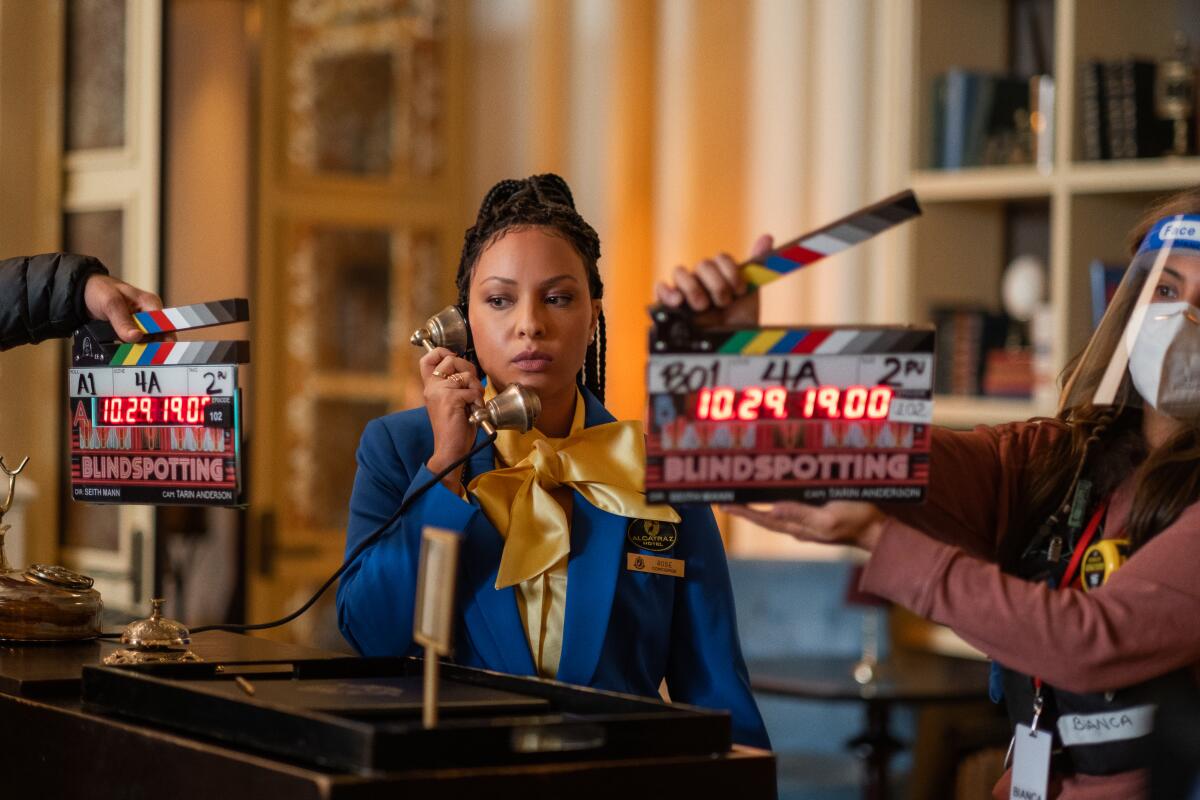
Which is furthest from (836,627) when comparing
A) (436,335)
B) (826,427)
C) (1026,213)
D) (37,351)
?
(826,427)

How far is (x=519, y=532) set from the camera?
1765 millimetres

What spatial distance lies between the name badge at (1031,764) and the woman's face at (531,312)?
67 centimetres

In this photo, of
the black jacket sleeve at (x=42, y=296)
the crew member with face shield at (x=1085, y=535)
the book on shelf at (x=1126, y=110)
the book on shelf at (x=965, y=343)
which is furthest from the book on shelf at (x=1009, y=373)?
the black jacket sleeve at (x=42, y=296)

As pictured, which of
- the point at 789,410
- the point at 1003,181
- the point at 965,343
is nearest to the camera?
the point at 789,410

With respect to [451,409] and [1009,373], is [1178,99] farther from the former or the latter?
[451,409]

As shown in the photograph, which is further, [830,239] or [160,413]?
[160,413]

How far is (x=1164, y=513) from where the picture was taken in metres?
1.63

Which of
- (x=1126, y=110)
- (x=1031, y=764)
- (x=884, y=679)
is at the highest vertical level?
(x=1126, y=110)

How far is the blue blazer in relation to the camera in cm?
172

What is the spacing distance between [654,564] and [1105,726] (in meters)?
0.52

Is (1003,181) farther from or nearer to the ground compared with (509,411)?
farther from the ground

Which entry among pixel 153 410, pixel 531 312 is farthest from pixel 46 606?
pixel 531 312

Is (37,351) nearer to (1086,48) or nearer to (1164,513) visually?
(1086,48)

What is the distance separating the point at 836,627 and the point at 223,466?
2930 mm
